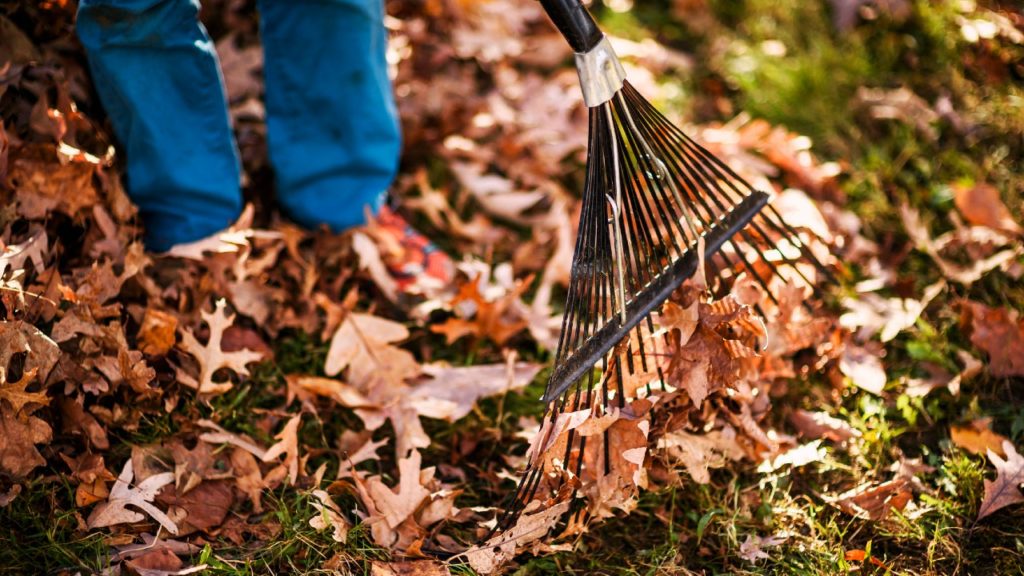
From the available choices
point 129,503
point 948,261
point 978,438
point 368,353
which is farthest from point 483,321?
point 948,261

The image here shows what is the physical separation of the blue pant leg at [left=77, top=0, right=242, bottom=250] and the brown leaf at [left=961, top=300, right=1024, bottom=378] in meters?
1.92

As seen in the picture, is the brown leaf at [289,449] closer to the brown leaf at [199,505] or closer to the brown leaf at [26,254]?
the brown leaf at [199,505]

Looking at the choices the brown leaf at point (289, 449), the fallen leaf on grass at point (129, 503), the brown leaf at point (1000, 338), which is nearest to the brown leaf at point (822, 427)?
the brown leaf at point (1000, 338)

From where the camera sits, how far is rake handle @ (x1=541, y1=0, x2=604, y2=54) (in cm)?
155

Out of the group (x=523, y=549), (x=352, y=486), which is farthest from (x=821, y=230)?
(x=352, y=486)

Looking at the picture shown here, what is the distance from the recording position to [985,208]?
2.37 m

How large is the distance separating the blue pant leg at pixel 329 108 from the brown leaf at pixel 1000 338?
63.4 inches

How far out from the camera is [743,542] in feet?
5.64

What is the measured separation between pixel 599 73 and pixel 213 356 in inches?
42.6

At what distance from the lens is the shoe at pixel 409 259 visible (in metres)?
2.29

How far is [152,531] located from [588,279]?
3.36ft

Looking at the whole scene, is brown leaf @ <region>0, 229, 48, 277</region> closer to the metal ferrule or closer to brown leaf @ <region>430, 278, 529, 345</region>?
brown leaf @ <region>430, 278, 529, 345</region>

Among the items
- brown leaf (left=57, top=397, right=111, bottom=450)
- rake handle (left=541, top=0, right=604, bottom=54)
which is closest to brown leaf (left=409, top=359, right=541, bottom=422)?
brown leaf (left=57, top=397, right=111, bottom=450)

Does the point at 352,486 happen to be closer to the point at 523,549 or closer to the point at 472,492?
the point at 472,492
